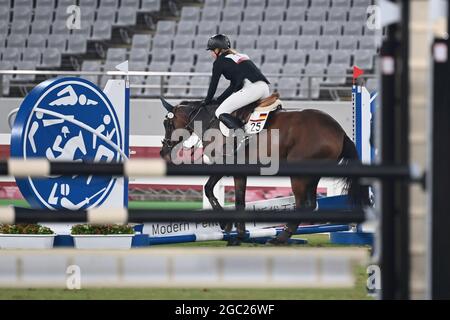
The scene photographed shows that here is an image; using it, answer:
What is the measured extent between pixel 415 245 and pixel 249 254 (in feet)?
3.50

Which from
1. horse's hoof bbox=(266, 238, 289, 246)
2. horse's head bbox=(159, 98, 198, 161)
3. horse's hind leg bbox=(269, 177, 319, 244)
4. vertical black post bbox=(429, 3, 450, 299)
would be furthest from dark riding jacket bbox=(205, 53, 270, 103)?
vertical black post bbox=(429, 3, 450, 299)

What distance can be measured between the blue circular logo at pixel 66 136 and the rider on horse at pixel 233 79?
85 cm

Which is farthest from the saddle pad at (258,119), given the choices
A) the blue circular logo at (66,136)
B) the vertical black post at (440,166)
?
the vertical black post at (440,166)

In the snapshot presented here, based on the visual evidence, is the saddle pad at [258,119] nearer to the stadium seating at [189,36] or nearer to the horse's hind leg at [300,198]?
the horse's hind leg at [300,198]

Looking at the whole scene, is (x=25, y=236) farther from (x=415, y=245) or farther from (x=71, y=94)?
(x=415, y=245)

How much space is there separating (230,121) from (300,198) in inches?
25.1

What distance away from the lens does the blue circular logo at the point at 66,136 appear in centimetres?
486

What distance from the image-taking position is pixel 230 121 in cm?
577

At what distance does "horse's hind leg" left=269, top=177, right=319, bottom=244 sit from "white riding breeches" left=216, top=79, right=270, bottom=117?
597 millimetres

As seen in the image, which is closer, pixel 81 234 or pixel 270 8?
pixel 81 234

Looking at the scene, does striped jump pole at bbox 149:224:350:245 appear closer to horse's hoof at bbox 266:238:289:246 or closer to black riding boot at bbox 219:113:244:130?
horse's hoof at bbox 266:238:289:246

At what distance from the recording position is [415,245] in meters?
1.98

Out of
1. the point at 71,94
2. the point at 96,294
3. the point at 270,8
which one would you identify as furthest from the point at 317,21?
the point at 96,294

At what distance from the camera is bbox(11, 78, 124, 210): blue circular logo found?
4859 mm
